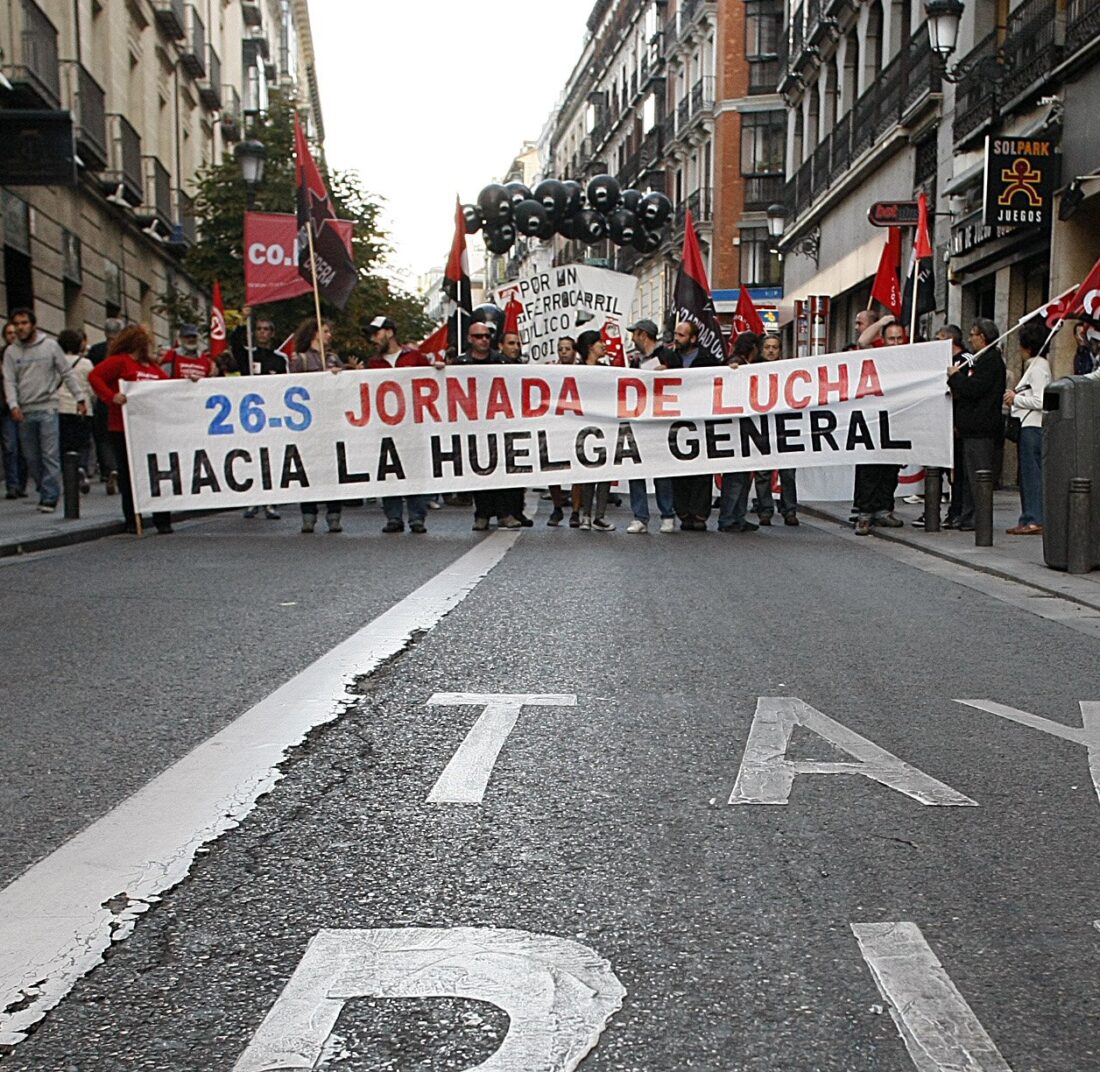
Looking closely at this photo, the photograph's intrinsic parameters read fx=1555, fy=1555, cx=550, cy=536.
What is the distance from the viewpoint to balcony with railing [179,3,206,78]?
119ft

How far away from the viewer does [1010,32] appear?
2116 cm

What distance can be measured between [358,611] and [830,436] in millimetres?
6603

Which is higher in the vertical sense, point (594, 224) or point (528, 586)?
point (594, 224)

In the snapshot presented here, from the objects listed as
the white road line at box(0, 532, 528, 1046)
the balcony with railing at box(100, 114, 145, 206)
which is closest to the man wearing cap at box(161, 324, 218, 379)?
the balcony with railing at box(100, 114, 145, 206)

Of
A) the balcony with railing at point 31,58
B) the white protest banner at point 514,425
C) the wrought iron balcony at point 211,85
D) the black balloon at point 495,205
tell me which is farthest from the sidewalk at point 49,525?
the wrought iron balcony at point 211,85

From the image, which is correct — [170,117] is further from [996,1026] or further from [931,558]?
[996,1026]

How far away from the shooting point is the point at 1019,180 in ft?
62.5

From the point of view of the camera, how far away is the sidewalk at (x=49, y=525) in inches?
450

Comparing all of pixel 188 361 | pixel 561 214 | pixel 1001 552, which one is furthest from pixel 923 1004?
pixel 561 214

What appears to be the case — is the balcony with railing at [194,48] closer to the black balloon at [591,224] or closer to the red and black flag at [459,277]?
the black balloon at [591,224]

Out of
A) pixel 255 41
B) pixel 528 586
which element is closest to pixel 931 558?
pixel 528 586

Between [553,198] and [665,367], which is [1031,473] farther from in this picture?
[553,198]

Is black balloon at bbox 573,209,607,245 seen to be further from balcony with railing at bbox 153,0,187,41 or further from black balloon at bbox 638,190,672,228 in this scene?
balcony with railing at bbox 153,0,187,41

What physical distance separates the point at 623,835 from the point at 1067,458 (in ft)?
23.7
